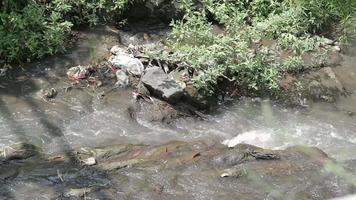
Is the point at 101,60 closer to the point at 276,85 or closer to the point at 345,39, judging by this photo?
the point at 276,85

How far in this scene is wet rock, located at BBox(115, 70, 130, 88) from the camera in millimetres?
7188

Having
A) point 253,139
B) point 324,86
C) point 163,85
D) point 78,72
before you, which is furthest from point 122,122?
point 324,86

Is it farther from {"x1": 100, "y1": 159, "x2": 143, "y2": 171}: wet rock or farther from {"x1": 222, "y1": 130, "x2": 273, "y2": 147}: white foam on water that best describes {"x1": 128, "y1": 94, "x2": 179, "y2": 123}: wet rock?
{"x1": 100, "y1": 159, "x2": 143, "y2": 171}: wet rock

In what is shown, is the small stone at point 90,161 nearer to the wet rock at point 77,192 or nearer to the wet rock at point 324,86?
the wet rock at point 77,192

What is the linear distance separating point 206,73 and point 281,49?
1948 mm

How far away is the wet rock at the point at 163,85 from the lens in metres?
6.77

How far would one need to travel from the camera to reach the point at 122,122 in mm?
6547

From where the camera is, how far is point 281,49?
840 centimetres

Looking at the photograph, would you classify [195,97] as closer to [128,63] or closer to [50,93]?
[128,63]

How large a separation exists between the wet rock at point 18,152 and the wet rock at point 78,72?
5.29 ft

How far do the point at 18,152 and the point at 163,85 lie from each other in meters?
2.12

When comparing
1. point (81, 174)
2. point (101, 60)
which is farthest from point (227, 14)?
point (81, 174)

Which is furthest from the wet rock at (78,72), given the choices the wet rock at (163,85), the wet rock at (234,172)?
the wet rock at (234,172)

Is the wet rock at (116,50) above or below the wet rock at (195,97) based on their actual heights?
above
